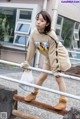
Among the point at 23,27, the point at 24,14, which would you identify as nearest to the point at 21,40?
the point at 23,27

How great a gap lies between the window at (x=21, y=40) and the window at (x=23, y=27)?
16 centimetres

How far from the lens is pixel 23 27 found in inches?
401

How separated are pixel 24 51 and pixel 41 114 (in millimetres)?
5561

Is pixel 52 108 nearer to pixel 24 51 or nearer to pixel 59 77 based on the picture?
pixel 59 77

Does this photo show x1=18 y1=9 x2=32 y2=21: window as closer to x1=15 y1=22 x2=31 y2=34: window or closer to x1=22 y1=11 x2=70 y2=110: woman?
x1=15 y1=22 x2=31 y2=34: window

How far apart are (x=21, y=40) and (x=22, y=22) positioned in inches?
25.1

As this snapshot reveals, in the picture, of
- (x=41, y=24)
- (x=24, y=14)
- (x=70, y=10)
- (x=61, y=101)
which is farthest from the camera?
(x=70, y=10)

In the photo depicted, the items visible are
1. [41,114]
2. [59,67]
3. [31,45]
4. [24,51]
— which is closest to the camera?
[59,67]

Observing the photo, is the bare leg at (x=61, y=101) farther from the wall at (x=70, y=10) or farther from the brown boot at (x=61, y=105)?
Answer: the wall at (x=70, y=10)

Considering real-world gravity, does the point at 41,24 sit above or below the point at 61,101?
above

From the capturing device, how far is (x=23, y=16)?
33.3 ft

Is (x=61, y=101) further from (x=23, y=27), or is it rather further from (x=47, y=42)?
(x=23, y=27)

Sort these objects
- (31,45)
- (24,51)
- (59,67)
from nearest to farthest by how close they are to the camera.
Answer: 1. (59,67)
2. (31,45)
3. (24,51)

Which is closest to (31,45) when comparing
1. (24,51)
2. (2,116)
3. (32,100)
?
(32,100)
